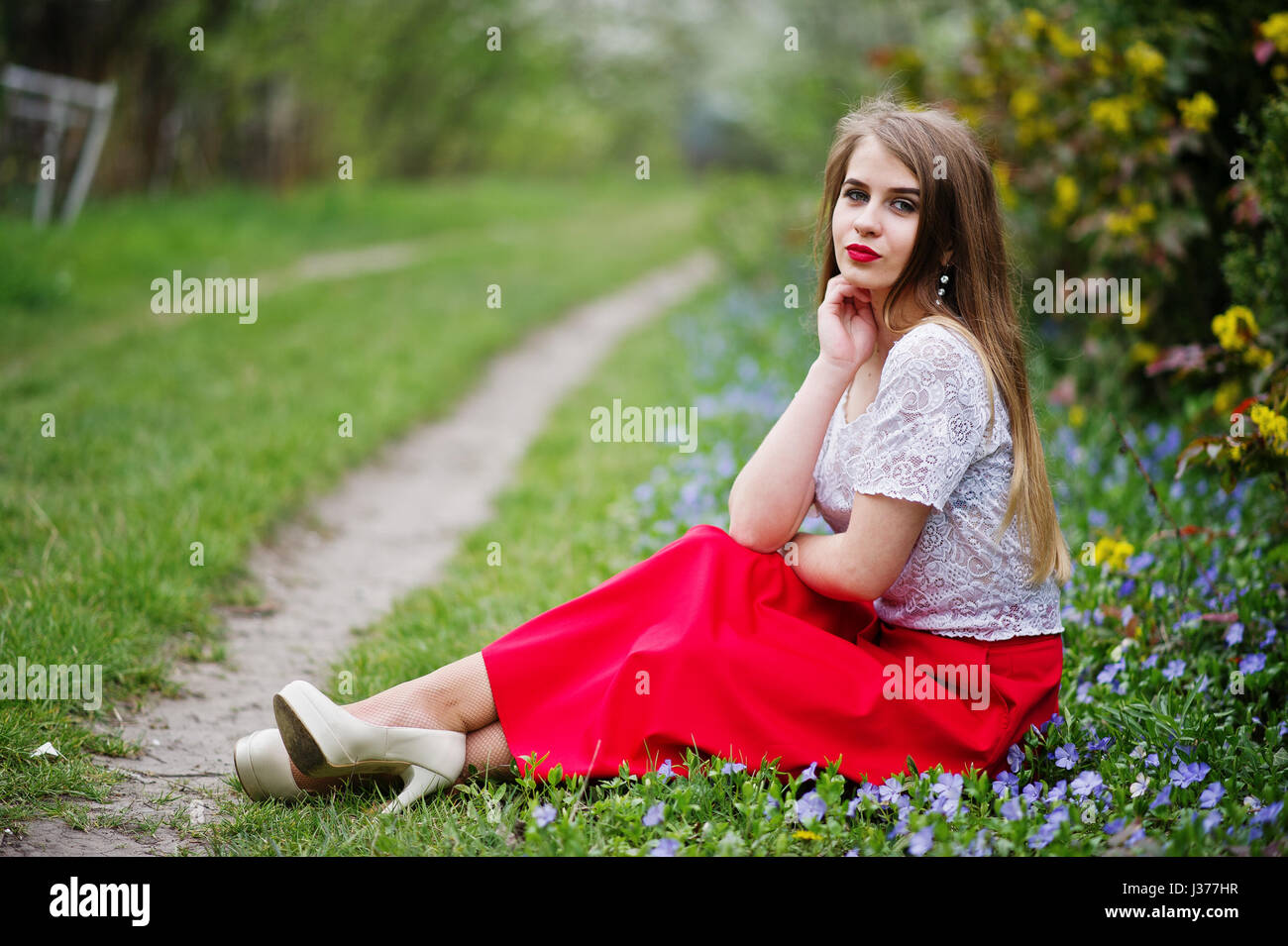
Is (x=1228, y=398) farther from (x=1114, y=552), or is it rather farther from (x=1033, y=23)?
(x=1033, y=23)

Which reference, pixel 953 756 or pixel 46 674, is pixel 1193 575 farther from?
pixel 46 674

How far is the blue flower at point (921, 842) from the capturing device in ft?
6.56

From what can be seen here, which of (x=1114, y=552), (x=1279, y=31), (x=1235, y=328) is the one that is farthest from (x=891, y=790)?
(x=1279, y=31)

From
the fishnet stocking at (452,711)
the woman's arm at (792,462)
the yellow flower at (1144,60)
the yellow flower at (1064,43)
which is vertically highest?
the yellow flower at (1064,43)

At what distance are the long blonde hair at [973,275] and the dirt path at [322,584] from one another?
1852 mm

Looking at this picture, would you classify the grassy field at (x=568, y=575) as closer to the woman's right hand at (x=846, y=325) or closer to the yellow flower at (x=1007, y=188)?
the woman's right hand at (x=846, y=325)

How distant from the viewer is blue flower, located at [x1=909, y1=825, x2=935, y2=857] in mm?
1998

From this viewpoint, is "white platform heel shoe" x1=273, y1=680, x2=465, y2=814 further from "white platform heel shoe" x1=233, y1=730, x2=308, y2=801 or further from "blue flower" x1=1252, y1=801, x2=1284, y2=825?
"blue flower" x1=1252, y1=801, x2=1284, y2=825

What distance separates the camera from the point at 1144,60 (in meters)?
4.05

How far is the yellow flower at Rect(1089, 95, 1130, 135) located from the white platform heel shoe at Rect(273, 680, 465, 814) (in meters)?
3.44

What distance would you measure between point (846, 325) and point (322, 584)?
2.32m

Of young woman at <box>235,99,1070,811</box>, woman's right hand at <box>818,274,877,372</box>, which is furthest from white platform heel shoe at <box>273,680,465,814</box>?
woman's right hand at <box>818,274,877,372</box>

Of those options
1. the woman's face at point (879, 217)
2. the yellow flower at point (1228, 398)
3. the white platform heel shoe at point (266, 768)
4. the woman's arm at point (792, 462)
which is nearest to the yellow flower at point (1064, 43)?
the yellow flower at point (1228, 398)

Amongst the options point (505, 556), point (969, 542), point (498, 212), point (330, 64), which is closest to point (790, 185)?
point (498, 212)
